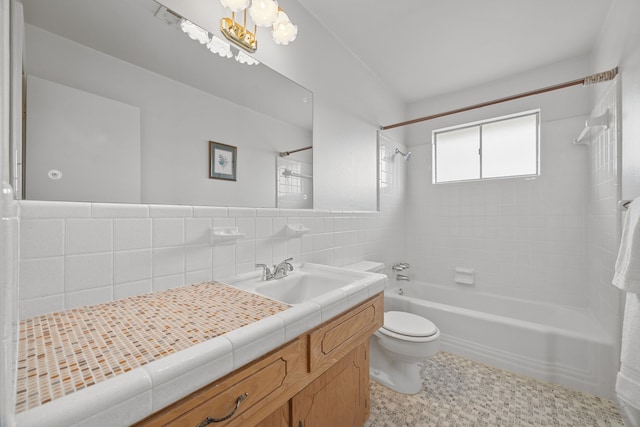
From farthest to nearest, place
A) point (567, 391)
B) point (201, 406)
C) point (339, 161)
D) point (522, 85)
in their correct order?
point (522, 85) < point (339, 161) < point (567, 391) < point (201, 406)

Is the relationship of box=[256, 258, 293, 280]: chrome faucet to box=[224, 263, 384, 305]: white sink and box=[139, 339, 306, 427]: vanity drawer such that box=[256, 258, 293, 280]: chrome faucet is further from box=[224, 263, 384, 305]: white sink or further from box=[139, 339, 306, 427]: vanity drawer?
box=[139, 339, 306, 427]: vanity drawer


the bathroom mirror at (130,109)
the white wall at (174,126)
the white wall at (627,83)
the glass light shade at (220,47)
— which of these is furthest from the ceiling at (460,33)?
the white wall at (174,126)

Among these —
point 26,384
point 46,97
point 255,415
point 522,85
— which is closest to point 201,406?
point 255,415

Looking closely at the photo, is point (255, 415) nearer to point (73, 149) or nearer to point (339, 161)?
point (73, 149)

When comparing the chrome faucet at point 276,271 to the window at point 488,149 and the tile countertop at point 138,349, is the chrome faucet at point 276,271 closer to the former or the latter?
the tile countertop at point 138,349

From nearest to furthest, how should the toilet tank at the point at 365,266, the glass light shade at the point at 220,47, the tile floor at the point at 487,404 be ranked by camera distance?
the glass light shade at the point at 220,47
the tile floor at the point at 487,404
the toilet tank at the point at 365,266

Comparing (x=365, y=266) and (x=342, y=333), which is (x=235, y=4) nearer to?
(x=342, y=333)

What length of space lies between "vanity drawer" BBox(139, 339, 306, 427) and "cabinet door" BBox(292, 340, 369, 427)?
0.16 m

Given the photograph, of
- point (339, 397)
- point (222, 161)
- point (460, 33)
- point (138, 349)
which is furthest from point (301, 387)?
point (460, 33)

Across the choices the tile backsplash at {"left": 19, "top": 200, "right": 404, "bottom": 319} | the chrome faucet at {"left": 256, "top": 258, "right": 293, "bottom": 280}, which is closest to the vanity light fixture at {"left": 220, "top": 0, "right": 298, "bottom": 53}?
the tile backsplash at {"left": 19, "top": 200, "right": 404, "bottom": 319}

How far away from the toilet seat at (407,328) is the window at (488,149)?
177cm

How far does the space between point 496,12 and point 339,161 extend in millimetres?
1484

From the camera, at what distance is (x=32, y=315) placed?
2.54 feet

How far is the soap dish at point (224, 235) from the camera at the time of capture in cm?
121
